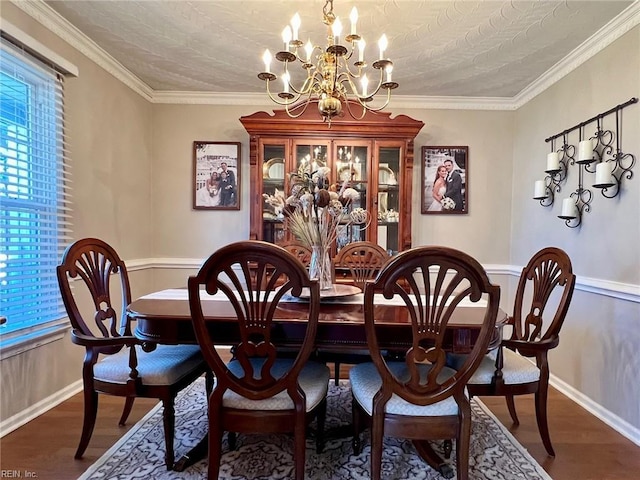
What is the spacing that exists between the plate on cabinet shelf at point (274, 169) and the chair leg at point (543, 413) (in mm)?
2357

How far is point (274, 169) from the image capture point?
127 inches

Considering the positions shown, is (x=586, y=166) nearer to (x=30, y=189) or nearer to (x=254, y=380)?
(x=254, y=380)

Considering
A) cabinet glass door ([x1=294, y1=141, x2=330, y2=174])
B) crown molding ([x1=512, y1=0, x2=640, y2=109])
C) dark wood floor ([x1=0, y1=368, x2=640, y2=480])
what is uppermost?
crown molding ([x1=512, y1=0, x2=640, y2=109])

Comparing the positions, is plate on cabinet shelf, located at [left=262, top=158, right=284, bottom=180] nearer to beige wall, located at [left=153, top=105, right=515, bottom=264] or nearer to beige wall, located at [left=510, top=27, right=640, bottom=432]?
beige wall, located at [left=153, top=105, right=515, bottom=264]

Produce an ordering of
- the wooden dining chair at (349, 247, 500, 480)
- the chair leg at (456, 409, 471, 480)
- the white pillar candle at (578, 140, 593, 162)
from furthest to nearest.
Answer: the white pillar candle at (578, 140, 593, 162) < the chair leg at (456, 409, 471, 480) < the wooden dining chair at (349, 247, 500, 480)

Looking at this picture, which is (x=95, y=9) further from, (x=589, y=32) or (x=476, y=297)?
(x=589, y=32)

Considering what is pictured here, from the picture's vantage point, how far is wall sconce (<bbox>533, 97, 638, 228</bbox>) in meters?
2.13

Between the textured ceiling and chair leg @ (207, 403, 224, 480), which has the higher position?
the textured ceiling

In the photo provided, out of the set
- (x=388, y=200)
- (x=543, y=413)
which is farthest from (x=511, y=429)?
(x=388, y=200)

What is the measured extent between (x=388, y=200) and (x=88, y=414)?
2539mm

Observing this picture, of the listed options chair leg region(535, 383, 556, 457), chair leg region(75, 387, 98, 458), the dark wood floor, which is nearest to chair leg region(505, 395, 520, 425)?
the dark wood floor

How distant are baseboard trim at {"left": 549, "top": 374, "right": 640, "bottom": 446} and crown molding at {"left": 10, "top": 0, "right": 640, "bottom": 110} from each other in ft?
7.28

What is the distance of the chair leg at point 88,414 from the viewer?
1.67 m

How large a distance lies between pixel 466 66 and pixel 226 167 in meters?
2.21
